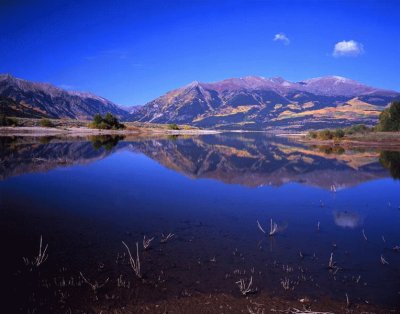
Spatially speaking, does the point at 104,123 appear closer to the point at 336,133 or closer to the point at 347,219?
the point at 336,133

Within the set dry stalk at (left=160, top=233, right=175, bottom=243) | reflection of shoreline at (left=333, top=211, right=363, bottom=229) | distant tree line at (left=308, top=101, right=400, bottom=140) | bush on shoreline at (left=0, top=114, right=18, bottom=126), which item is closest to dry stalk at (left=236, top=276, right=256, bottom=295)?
dry stalk at (left=160, top=233, right=175, bottom=243)

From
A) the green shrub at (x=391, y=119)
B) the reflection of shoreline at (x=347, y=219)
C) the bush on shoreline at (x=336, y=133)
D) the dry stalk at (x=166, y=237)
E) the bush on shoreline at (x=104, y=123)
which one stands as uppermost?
the bush on shoreline at (x=104, y=123)

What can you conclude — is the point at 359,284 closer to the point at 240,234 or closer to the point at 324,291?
the point at 324,291

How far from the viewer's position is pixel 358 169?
43188mm

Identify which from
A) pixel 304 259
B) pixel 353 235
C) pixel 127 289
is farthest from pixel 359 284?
pixel 127 289

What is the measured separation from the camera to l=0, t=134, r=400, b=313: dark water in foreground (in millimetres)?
11414

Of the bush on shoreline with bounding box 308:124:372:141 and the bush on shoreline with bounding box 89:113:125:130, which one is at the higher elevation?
the bush on shoreline with bounding box 89:113:125:130

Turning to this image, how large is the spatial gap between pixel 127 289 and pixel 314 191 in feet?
74.0

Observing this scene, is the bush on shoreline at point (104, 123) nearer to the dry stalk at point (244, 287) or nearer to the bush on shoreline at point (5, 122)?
the bush on shoreline at point (5, 122)

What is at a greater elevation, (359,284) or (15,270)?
(15,270)

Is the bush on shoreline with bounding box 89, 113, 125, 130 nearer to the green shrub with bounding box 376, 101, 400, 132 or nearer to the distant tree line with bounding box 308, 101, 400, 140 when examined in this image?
the distant tree line with bounding box 308, 101, 400, 140

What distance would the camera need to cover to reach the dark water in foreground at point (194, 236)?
37.4 feet

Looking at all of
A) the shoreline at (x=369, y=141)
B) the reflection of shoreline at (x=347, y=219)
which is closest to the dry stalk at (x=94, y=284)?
the reflection of shoreline at (x=347, y=219)

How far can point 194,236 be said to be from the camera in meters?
16.7
